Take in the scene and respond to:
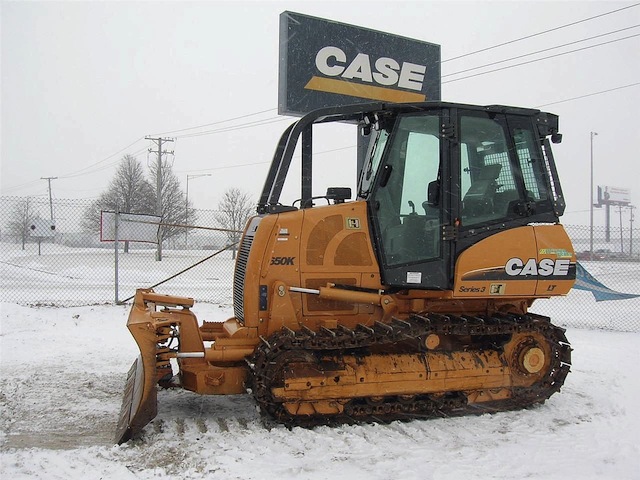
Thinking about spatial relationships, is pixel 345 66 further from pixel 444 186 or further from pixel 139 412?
pixel 139 412

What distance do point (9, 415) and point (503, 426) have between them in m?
4.64

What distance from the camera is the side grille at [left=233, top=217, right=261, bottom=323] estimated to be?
211 inches

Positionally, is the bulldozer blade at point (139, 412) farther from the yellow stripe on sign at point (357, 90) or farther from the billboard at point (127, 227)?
the yellow stripe on sign at point (357, 90)

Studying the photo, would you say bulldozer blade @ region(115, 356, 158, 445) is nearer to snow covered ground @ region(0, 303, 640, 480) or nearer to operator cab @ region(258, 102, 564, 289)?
snow covered ground @ region(0, 303, 640, 480)

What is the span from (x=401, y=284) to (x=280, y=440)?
1846 millimetres

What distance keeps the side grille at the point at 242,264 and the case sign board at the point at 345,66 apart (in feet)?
17.6

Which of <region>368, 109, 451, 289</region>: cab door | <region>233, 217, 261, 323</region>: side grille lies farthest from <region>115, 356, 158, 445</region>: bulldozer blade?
<region>368, 109, 451, 289</region>: cab door

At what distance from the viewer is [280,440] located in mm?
4570

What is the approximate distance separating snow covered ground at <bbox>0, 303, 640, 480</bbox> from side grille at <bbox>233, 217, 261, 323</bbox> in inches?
41.1

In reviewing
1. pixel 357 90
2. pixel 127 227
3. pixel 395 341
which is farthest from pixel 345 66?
pixel 395 341

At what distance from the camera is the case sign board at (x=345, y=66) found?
1053 cm

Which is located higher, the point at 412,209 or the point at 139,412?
the point at 412,209

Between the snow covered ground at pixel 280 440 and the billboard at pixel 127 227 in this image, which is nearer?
the snow covered ground at pixel 280 440

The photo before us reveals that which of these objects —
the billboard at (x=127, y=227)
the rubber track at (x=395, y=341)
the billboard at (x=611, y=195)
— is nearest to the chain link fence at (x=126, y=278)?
the billboard at (x=127, y=227)
